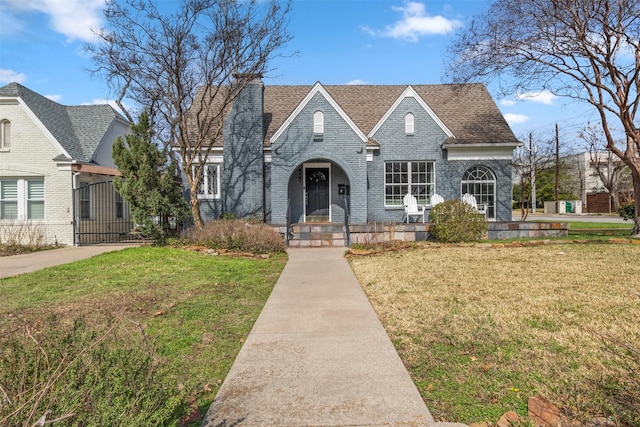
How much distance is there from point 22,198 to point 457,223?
55.4ft

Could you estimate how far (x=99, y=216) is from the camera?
700 inches

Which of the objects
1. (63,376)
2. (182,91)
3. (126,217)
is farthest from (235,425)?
(126,217)

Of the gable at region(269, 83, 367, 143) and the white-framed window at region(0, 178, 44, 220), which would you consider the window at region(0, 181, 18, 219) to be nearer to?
the white-framed window at region(0, 178, 44, 220)

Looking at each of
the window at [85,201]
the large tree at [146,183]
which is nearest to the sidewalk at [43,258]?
the large tree at [146,183]

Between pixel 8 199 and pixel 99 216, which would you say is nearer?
pixel 8 199

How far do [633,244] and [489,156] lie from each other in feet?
21.5

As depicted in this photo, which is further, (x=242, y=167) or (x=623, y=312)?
(x=242, y=167)

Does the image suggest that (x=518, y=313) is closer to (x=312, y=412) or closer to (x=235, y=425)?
(x=312, y=412)

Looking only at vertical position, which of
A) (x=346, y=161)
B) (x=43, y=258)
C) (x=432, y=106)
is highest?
(x=432, y=106)

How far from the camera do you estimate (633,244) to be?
1262 cm

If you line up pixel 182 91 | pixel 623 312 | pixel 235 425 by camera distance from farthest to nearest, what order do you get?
pixel 182 91, pixel 623 312, pixel 235 425

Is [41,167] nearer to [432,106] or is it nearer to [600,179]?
[432,106]

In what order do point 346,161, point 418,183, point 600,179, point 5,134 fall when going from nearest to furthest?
1. point 5,134
2. point 346,161
3. point 418,183
4. point 600,179

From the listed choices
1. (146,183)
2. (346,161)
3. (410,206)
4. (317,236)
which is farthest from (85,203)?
(410,206)
